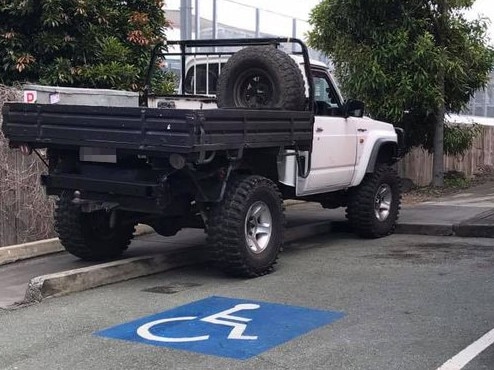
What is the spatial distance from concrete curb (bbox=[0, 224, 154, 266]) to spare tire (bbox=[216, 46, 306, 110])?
2.70 m

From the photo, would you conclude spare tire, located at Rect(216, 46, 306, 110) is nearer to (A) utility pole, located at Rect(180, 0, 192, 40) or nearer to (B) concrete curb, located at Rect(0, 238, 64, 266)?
(B) concrete curb, located at Rect(0, 238, 64, 266)

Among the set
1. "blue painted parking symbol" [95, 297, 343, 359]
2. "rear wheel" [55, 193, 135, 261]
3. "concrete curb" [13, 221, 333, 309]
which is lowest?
"blue painted parking symbol" [95, 297, 343, 359]

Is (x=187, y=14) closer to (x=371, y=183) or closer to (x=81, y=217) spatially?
(x=371, y=183)

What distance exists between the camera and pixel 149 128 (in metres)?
6.32

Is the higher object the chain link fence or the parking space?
the chain link fence

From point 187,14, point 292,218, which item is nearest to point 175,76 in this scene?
point 187,14

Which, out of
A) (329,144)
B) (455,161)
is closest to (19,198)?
(329,144)

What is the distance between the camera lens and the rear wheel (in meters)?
7.71

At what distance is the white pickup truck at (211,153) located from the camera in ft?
21.4

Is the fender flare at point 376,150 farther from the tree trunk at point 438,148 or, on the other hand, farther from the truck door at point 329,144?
the tree trunk at point 438,148

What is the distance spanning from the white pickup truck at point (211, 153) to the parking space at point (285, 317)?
2.17ft

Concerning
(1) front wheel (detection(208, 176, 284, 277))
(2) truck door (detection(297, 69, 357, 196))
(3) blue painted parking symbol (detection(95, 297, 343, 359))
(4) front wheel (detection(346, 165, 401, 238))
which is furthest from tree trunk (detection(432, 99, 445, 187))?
(3) blue painted parking symbol (detection(95, 297, 343, 359))

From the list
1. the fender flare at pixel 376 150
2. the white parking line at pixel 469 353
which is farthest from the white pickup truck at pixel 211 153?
the white parking line at pixel 469 353

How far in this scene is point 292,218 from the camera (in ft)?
37.8
